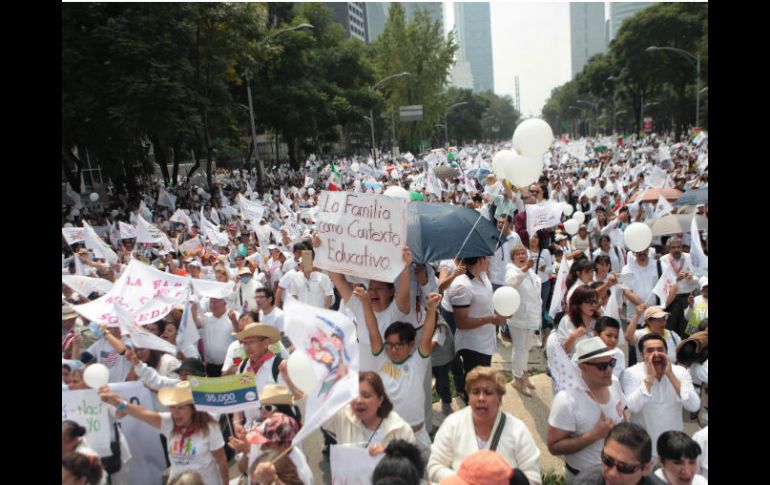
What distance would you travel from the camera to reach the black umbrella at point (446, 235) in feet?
16.0

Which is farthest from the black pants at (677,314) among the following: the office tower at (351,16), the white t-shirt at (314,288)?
the office tower at (351,16)

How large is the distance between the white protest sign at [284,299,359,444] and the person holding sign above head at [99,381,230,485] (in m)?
0.84

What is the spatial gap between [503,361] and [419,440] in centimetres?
316

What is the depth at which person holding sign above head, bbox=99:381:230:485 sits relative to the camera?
11.4 ft

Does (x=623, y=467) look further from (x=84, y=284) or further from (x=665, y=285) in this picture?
(x=84, y=284)

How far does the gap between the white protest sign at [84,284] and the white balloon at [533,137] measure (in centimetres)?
420

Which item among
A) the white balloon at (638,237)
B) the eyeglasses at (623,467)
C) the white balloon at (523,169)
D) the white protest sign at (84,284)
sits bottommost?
the eyeglasses at (623,467)

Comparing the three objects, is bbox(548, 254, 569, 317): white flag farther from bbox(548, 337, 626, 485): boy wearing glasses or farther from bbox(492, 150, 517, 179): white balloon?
bbox(548, 337, 626, 485): boy wearing glasses

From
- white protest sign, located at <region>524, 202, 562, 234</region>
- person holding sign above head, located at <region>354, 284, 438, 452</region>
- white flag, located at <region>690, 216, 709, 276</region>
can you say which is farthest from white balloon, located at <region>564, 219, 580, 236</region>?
person holding sign above head, located at <region>354, 284, 438, 452</region>

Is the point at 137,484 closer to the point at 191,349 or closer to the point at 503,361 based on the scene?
the point at 191,349

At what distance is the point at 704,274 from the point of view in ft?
19.8

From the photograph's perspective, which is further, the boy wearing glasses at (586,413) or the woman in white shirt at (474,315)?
the woman in white shirt at (474,315)

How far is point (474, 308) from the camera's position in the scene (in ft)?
16.0

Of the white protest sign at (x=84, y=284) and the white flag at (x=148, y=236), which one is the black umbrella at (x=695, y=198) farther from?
the white flag at (x=148, y=236)
